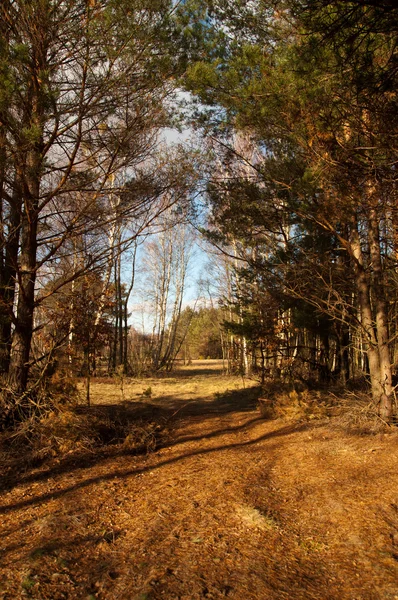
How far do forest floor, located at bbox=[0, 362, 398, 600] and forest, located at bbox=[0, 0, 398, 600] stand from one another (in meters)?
0.02

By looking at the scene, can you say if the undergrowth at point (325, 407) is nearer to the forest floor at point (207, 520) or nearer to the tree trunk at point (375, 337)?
the tree trunk at point (375, 337)

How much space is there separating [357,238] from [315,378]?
4.31 metres

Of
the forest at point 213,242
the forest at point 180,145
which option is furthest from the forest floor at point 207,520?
the forest at point 180,145

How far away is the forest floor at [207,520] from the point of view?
9.14ft

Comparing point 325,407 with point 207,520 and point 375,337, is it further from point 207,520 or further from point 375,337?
point 207,520

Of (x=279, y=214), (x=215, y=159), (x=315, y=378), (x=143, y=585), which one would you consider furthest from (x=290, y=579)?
(x=315, y=378)

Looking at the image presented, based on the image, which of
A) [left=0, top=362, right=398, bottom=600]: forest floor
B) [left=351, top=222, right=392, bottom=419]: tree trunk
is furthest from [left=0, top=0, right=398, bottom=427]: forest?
[left=0, top=362, right=398, bottom=600]: forest floor

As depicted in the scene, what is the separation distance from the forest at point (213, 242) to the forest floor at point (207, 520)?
0.07 ft

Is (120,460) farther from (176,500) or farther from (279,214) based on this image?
(279,214)

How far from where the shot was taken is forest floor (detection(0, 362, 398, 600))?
2787mm

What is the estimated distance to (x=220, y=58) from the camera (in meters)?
6.68

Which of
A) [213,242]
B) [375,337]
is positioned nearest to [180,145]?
[213,242]

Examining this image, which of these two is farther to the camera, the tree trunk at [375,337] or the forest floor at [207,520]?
the tree trunk at [375,337]

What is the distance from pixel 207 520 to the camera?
3744 mm
